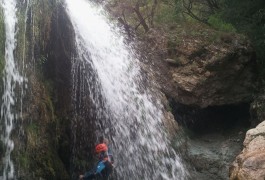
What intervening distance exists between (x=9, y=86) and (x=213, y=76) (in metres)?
7.80

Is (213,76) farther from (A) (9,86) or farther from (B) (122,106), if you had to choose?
(A) (9,86)

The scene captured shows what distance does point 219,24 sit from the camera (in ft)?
49.7

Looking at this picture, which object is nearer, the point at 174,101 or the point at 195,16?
the point at 174,101

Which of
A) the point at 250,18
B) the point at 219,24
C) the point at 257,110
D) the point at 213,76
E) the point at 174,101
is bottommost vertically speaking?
the point at 257,110

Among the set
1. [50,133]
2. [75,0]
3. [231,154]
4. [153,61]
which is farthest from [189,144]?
[75,0]

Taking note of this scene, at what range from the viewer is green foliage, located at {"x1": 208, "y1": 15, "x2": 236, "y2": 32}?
588 inches

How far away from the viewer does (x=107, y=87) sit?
11.5m

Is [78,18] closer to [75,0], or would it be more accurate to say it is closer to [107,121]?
[75,0]

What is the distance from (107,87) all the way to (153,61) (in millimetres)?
3287

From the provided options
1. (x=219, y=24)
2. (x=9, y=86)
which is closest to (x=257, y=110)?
(x=219, y=24)

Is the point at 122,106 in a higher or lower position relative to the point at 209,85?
lower

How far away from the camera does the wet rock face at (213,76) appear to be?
44.0 ft

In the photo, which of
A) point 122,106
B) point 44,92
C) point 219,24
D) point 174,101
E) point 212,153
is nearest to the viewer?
point 44,92

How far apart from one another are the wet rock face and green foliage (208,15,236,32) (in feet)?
3.24
